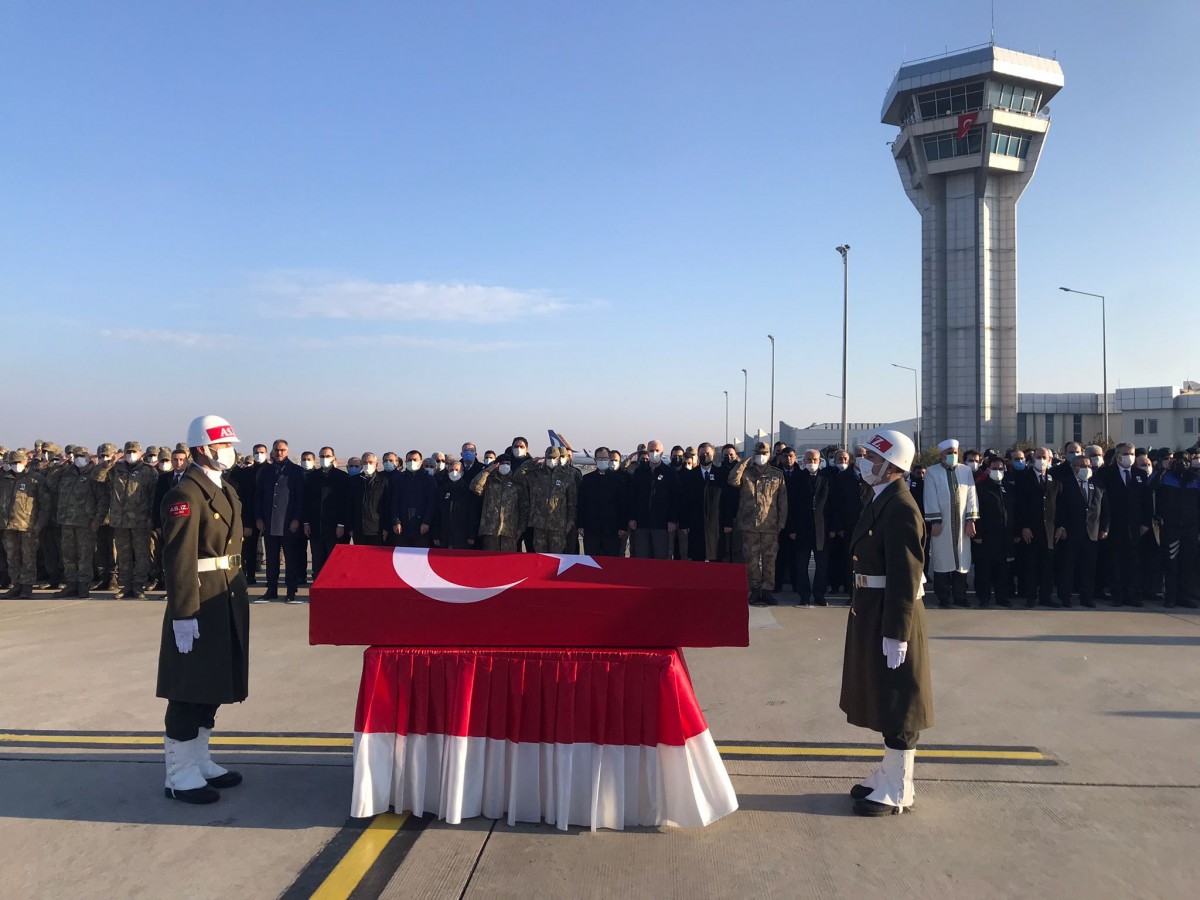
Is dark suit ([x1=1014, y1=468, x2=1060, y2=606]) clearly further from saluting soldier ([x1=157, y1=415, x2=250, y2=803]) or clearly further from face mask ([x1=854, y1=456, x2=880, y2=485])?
saluting soldier ([x1=157, y1=415, x2=250, y2=803])

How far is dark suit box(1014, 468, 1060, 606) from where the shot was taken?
33.1ft

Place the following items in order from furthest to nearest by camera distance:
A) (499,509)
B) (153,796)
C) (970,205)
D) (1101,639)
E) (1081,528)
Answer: (970,205) → (499,509) → (1081,528) → (1101,639) → (153,796)

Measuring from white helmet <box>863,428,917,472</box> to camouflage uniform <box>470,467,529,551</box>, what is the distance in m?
6.70

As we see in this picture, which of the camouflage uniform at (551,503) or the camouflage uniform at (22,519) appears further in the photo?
the camouflage uniform at (22,519)

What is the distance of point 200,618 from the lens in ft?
14.8

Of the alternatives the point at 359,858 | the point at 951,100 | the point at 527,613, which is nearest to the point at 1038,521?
the point at 527,613

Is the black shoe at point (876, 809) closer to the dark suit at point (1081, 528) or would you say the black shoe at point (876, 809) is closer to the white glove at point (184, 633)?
the white glove at point (184, 633)

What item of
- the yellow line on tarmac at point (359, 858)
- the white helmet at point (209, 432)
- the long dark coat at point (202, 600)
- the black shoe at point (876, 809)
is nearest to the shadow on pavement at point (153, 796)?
the yellow line on tarmac at point (359, 858)

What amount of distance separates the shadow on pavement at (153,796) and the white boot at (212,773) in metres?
0.05

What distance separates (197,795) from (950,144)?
67.1m

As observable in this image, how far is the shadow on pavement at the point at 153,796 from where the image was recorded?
13.7ft

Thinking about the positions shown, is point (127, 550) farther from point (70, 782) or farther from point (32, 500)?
point (70, 782)

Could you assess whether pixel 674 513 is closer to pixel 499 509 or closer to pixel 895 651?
pixel 499 509

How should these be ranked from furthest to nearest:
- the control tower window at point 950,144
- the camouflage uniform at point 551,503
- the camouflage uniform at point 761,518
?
the control tower window at point 950,144, the camouflage uniform at point 551,503, the camouflage uniform at point 761,518
